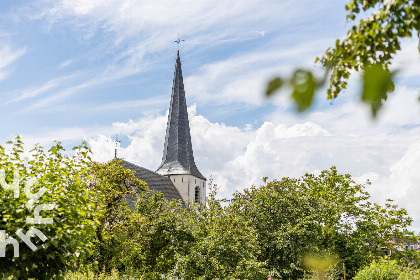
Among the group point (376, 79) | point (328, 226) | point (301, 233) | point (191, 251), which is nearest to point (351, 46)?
point (376, 79)

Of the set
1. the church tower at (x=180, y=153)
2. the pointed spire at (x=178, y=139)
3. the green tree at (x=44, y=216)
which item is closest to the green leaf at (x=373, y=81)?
the green tree at (x=44, y=216)

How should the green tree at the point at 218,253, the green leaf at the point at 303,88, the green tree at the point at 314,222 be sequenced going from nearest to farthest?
the green leaf at the point at 303,88, the green tree at the point at 218,253, the green tree at the point at 314,222

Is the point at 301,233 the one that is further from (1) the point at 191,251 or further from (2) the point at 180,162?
(2) the point at 180,162

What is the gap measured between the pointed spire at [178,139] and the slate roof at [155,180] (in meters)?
2.65

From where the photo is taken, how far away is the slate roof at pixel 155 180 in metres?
49.9

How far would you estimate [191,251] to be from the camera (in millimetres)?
19609

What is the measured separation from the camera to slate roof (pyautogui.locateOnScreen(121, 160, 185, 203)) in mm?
49900

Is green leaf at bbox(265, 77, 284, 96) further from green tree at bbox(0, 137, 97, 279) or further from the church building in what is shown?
the church building

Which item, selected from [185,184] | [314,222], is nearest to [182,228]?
[314,222]

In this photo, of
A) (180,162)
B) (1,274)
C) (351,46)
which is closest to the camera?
(351,46)

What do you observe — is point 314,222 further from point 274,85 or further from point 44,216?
point 274,85

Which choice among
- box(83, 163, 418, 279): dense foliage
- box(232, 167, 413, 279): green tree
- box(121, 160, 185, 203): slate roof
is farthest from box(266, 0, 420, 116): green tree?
box(121, 160, 185, 203): slate roof

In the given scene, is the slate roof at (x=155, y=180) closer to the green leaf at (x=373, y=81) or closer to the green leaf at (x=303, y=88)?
the green leaf at (x=303, y=88)

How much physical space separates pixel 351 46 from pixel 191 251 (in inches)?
651
